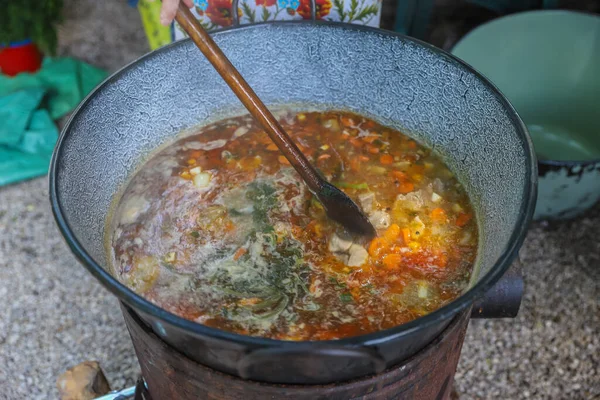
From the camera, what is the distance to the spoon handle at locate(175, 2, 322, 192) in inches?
73.6

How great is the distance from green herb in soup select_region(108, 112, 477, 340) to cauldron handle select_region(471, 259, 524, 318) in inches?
5.0

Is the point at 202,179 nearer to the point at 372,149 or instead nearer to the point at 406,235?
the point at 372,149

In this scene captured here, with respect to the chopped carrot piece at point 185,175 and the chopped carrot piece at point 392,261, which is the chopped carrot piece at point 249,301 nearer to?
the chopped carrot piece at point 392,261

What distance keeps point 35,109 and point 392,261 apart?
331 cm

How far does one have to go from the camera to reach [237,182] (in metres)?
2.24

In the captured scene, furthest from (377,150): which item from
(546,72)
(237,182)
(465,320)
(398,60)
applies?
(546,72)

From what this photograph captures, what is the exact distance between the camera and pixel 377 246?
1.99m

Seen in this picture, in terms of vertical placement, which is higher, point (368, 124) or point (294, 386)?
point (368, 124)

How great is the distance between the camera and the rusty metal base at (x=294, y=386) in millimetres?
1627

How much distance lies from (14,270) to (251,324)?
234 centimetres

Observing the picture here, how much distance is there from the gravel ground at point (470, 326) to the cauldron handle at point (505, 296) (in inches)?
45.8

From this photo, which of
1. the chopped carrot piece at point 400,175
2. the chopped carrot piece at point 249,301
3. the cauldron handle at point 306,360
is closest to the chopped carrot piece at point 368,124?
the chopped carrot piece at point 400,175

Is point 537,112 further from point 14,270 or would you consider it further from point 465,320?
point 14,270

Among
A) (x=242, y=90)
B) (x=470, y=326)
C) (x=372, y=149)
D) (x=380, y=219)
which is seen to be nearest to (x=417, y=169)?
(x=372, y=149)
